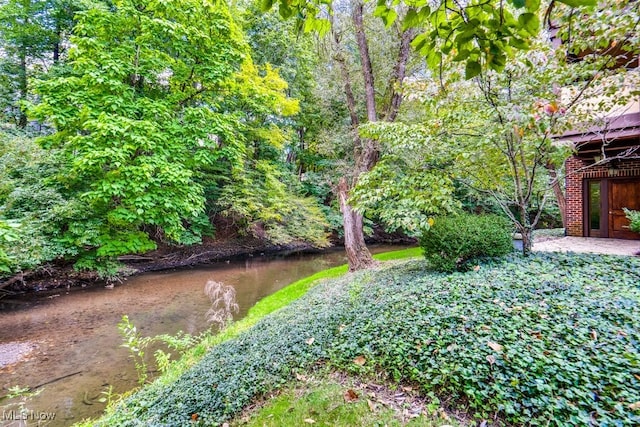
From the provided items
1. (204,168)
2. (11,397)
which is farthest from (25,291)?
(204,168)

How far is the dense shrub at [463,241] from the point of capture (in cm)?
464

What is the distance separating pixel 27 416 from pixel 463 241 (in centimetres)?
622

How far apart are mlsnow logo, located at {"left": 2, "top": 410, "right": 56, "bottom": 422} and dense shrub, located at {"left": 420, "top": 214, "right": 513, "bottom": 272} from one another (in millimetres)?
5590

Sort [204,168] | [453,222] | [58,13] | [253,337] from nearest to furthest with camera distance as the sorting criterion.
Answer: [253,337] → [453,222] → [58,13] → [204,168]

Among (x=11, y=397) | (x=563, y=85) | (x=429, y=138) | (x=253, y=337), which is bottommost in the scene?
(x=11, y=397)

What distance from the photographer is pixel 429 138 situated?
16.4 ft

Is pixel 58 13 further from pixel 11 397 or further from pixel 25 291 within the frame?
pixel 11 397

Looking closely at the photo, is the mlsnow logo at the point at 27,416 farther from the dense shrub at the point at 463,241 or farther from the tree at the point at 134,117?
the dense shrub at the point at 463,241

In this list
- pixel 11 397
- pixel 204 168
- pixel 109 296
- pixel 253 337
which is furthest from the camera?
pixel 204 168

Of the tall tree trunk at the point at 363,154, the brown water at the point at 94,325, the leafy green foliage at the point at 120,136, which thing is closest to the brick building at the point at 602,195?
the tall tree trunk at the point at 363,154

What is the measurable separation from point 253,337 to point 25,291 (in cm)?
833

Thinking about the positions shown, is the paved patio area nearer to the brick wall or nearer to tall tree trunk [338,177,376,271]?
the brick wall

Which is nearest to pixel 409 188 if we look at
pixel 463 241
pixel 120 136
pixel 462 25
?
pixel 463 241

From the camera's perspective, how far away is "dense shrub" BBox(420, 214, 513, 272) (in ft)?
15.2
